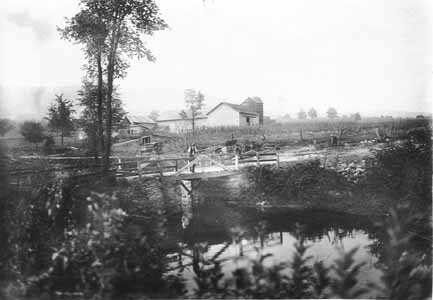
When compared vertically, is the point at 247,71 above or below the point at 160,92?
above

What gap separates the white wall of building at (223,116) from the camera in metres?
5.86

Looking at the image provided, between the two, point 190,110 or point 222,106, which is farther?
point 222,106

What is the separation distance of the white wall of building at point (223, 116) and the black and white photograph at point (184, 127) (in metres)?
0.17

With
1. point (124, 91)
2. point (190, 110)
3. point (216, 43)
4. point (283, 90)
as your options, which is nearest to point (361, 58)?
point (283, 90)

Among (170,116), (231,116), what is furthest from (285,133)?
(170,116)

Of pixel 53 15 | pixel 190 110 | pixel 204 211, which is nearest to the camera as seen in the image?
pixel 53 15

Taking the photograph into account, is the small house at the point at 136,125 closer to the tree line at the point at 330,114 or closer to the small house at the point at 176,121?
the small house at the point at 176,121

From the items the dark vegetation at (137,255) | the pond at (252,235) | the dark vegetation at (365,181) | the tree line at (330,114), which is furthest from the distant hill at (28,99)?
the dark vegetation at (365,181)

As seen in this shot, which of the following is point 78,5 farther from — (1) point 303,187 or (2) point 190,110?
(1) point 303,187

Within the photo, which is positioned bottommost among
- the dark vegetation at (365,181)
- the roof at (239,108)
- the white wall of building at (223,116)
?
the dark vegetation at (365,181)

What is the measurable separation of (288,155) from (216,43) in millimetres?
2982

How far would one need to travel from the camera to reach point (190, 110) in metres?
5.18

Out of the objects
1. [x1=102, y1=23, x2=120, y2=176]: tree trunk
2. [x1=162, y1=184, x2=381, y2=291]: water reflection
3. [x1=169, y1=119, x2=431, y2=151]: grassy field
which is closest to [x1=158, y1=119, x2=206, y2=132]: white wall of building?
[x1=169, y1=119, x2=431, y2=151]: grassy field

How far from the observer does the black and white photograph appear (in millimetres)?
3422
